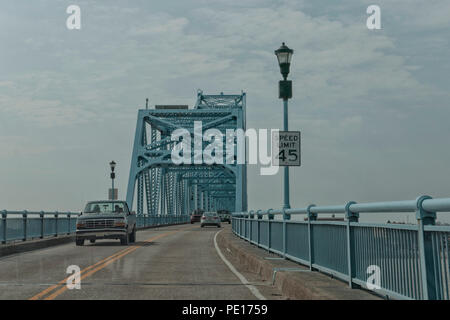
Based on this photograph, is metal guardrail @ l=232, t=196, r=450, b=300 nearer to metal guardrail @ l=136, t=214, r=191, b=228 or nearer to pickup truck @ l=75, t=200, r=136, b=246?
pickup truck @ l=75, t=200, r=136, b=246

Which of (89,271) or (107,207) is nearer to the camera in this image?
(89,271)

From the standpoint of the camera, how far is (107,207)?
26047 millimetres

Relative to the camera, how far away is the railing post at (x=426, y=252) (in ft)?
19.1

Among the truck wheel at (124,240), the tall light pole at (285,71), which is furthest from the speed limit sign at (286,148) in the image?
the truck wheel at (124,240)

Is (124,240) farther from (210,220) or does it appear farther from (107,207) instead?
(210,220)

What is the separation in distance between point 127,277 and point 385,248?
690cm

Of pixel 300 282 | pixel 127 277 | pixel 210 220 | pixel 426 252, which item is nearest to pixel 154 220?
pixel 210 220

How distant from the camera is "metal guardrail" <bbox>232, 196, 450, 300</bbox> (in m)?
5.77

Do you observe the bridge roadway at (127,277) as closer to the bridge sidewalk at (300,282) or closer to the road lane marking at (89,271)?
the road lane marking at (89,271)

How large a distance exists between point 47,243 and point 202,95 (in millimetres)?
71479

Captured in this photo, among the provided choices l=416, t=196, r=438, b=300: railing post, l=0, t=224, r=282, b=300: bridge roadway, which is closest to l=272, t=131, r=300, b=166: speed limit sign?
l=0, t=224, r=282, b=300: bridge roadway

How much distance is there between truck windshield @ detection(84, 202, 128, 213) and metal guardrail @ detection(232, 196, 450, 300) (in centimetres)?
1409

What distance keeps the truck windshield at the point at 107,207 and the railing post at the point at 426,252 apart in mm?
19848
